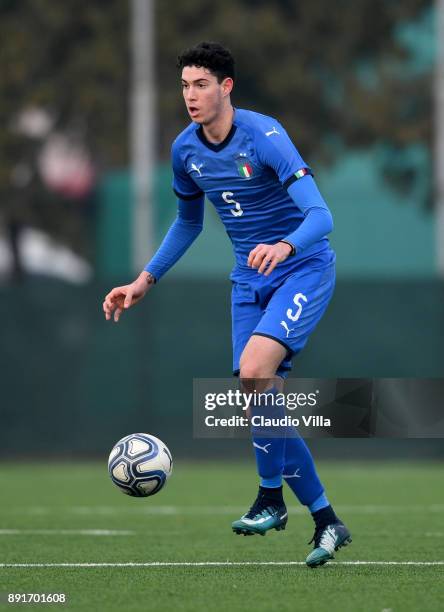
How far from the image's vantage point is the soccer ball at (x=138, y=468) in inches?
289

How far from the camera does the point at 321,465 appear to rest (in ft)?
53.8

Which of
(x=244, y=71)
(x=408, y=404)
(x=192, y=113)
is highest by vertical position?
(x=244, y=71)

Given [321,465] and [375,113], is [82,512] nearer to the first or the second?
[321,465]

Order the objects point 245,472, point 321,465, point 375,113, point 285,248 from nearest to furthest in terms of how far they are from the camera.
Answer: point 285,248
point 245,472
point 321,465
point 375,113

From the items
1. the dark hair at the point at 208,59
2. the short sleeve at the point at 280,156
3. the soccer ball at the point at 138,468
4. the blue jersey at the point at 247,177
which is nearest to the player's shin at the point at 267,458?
the soccer ball at the point at 138,468

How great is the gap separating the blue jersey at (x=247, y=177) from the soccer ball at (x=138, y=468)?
3.40 ft

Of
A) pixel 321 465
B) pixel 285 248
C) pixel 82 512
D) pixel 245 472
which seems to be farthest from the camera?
pixel 321 465

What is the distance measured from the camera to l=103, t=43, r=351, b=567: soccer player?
23.5 ft

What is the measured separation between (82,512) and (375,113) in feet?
51.9

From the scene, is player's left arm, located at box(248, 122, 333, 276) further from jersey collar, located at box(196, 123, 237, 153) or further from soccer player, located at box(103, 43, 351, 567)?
jersey collar, located at box(196, 123, 237, 153)

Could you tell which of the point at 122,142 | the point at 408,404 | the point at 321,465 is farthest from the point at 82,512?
the point at 122,142

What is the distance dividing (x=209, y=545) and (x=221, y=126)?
8.58ft

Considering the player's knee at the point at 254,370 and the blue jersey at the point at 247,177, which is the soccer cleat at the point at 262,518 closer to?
the player's knee at the point at 254,370

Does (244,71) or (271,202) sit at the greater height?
(244,71)
